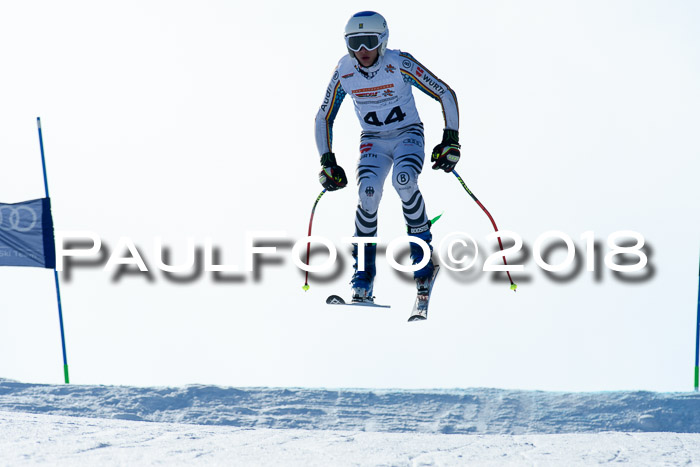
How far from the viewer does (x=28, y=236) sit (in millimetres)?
13945

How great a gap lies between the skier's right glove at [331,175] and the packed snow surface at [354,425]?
2.62 metres

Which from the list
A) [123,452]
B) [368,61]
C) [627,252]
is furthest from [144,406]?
[627,252]

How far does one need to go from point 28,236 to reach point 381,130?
7.42 m

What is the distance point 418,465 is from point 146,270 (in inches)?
234

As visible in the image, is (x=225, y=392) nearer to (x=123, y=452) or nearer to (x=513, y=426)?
(x=513, y=426)

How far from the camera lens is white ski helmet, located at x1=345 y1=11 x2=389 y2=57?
28.3ft

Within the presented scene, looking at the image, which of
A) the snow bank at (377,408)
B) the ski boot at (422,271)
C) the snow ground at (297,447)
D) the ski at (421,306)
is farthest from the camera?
the snow bank at (377,408)

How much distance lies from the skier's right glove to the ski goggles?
128 centimetres

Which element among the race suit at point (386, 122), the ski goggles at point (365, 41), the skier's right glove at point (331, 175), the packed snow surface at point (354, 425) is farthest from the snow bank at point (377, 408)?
the ski goggles at point (365, 41)

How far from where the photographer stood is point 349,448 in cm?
718

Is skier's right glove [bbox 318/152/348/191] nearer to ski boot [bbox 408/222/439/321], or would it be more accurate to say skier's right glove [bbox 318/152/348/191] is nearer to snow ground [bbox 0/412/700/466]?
ski boot [bbox 408/222/439/321]

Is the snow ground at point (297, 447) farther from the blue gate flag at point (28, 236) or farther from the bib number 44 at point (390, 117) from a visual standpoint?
the blue gate flag at point (28, 236)

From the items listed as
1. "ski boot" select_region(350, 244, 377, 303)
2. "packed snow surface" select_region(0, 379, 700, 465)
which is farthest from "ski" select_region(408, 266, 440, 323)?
"packed snow surface" select_region(0, 379, 700, 465)

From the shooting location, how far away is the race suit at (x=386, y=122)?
29.4ft
